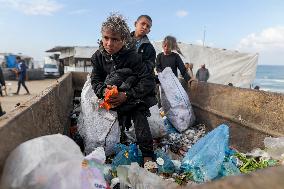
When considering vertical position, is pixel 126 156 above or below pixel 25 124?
below

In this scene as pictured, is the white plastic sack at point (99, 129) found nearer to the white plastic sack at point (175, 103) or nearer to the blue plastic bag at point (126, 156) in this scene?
the blue plastic bag at point (126, 156)

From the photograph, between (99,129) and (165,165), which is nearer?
(165,165)

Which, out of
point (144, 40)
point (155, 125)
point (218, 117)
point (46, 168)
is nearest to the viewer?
point (46, 168)

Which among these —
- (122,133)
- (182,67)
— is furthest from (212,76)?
(122,133)

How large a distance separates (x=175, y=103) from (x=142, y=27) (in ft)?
3.97

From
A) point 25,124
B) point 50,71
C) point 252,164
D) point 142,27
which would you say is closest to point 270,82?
point 50,71

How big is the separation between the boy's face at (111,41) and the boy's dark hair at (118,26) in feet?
0.11

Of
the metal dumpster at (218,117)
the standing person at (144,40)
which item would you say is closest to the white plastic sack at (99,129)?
the metal dumpster at (218,117)

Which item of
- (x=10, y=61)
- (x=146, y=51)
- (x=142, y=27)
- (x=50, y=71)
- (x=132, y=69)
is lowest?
(x=50, y=71)

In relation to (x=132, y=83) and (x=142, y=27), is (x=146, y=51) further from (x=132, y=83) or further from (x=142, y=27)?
(x=132, y=83)

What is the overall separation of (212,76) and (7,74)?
18270 mm

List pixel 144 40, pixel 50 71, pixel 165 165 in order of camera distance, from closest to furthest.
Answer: pixel 165 165 < pixel 144 40 < pixel 50 71

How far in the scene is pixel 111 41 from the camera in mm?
2857

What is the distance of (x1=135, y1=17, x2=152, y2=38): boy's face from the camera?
397 cm
